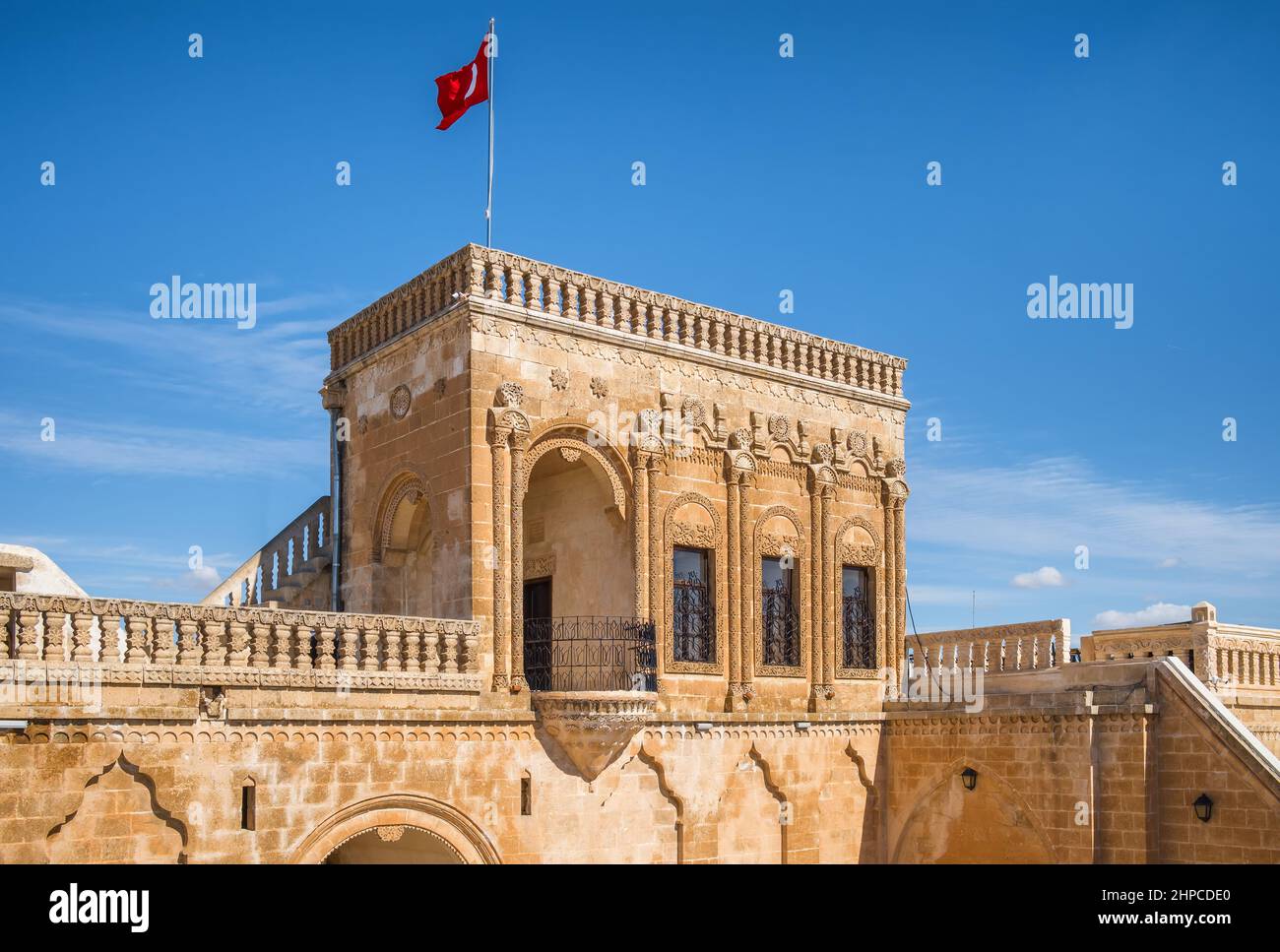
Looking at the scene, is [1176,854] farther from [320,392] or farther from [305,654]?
[320,392]

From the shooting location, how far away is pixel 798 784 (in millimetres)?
17172

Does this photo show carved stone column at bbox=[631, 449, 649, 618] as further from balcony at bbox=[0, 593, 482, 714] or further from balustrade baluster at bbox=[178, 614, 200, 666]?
balustrade baluster at bbox=[178, 614, 200, 666]

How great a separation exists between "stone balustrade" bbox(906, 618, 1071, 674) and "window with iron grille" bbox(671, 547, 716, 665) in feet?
14.5

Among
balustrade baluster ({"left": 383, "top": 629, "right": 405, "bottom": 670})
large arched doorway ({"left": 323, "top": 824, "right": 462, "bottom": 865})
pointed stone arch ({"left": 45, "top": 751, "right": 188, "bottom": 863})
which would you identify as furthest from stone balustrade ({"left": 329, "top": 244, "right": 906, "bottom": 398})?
pointed stone arch ({"left": 45, "top": 751, "right": 188, "bottom": 863})

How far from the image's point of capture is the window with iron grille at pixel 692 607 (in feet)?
53.8

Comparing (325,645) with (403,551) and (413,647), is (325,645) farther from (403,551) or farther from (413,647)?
(403,551)

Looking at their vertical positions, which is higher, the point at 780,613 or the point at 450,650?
the point at 780,613

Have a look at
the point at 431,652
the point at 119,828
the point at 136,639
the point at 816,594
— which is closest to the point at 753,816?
the point at 816,594

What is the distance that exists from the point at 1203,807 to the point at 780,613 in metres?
5.93

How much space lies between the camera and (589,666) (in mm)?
15766

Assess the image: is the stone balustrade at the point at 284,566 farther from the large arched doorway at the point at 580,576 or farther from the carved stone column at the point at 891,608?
the carved stone column at the point at 891,608

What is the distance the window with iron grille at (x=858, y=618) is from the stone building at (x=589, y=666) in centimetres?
6

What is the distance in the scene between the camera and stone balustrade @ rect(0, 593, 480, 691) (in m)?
10.8

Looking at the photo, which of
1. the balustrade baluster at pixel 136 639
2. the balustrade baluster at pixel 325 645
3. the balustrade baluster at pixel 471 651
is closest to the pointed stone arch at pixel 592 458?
the balustrade baluster at pixel 471 651
